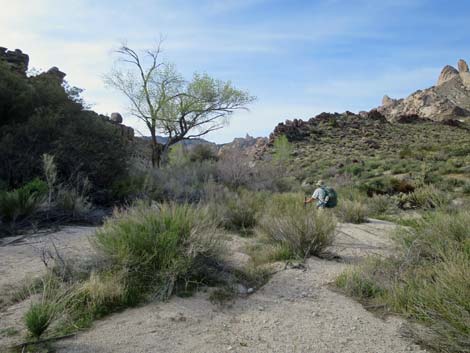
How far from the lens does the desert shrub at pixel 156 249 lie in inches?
169

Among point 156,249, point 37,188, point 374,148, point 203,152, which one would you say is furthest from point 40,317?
point 374,148

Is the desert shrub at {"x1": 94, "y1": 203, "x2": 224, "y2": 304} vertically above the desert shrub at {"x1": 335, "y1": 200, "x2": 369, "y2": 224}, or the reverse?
the desert shrub at {"x1": 94, "y1": 203, "x2": 224, "y2": 304}

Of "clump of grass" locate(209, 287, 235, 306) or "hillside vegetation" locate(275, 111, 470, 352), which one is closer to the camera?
"hillside vegetation" locate(275, 111, 470, 352)

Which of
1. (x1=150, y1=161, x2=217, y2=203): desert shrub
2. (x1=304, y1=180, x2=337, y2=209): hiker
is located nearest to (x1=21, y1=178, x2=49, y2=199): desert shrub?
(x1=150, y1=161, x2=217, y2=203): desert shrub

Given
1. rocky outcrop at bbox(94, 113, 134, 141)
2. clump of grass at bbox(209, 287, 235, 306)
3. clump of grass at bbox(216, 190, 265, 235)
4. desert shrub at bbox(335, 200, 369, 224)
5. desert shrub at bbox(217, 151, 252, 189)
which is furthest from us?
desert shrub at bbox(217, 151, 252, 189)

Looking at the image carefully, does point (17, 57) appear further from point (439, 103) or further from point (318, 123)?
point (439, 103)

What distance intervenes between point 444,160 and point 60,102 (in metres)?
27.0

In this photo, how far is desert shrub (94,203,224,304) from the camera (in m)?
4.29

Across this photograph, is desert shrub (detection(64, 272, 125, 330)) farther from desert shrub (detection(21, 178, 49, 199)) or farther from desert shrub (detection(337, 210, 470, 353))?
desert shrub (detection(21, 178, 49, 199))

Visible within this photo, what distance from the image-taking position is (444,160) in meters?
29.1

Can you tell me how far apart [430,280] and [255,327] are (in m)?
1.87

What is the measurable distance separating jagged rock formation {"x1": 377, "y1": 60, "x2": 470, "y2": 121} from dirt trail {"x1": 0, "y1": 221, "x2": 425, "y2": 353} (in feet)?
196

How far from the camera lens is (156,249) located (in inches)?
180

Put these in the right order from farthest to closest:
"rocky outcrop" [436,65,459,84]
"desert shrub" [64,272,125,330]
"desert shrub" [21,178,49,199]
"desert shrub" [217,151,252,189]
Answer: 1. "rocky outcrop" [436,65,459,84]
2. "desert shrub" [217,151,252,189]
3. "desert shrub" [21,178,49,199]
4. "desert shrub" [64,272,125,330]
